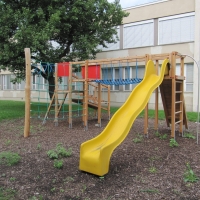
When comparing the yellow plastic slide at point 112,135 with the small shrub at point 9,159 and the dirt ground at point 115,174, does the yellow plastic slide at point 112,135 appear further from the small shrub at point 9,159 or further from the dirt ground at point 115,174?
the small shrub at point 9,159

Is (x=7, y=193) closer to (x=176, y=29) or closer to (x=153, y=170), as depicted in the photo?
(x=153, y=170)

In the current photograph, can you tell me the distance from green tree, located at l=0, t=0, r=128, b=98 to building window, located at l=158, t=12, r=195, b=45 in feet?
14.1

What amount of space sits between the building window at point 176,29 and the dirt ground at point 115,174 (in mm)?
10848

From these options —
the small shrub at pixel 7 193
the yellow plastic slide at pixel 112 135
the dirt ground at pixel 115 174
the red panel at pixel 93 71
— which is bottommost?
the small shrub at pixel 7 193

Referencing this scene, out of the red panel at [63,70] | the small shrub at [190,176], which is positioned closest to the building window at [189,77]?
the red panel at [63,70]

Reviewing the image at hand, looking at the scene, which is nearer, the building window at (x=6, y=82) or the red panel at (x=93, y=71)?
the red panel at (x=93, y=71)

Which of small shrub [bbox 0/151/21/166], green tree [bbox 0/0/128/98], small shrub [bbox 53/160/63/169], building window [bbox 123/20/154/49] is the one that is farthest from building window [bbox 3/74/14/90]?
small shrub [bbox 53/160/63/169]

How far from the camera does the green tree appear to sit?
11047 mm

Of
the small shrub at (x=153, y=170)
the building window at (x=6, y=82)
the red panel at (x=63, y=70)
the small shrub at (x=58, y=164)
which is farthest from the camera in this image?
the building window at (x=6, y=82)

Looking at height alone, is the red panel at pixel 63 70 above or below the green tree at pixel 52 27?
below

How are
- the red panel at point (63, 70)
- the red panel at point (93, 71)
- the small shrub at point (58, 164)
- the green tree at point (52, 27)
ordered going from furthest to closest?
the green tree at point (52, 27) < the red panel at point (63, 70) < the red panel at point (93, 71) < the small shrub at point (58, 164)

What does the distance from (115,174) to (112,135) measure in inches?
28.2

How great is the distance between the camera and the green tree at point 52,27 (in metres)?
11.0

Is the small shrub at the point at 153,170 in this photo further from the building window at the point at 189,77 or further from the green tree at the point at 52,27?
the building window at the point at 189,77
